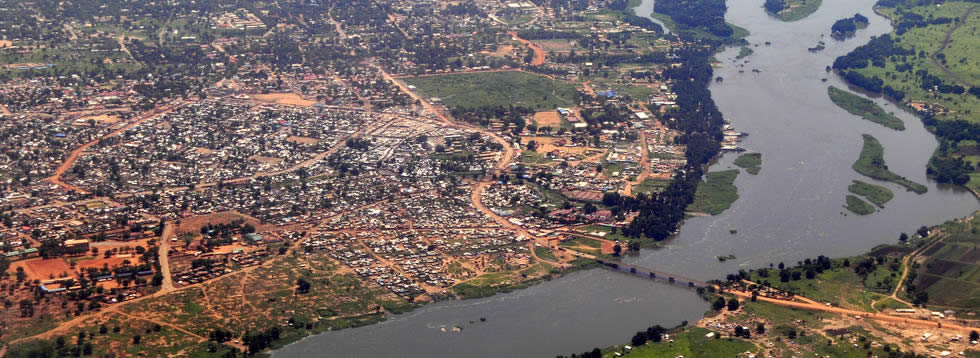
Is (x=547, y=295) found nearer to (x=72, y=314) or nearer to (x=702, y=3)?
(x=72, y=314)

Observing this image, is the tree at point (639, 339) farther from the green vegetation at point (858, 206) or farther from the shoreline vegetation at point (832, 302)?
the green vegetation at point (858, 206)

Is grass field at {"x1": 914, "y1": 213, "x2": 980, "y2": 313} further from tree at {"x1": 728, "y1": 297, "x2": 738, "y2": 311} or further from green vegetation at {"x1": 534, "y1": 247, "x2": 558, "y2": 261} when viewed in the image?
green vegetation at {"x1": 534, "y1": 247, "x2": 558, "y2": 261}

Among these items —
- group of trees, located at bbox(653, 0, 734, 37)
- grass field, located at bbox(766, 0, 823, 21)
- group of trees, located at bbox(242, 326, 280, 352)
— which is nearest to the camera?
group of trees, located at bbox(242, 326, 280, 352)

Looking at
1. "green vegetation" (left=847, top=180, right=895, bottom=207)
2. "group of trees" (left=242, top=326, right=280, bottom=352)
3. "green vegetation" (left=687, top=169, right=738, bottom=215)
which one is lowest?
"group of trees" (left=242, top=326, right=280, bottom=352)

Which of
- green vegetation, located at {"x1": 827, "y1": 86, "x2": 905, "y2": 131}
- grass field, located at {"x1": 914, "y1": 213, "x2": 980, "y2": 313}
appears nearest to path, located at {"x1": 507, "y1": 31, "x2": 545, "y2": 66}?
green vegetation, located at {"x1": 827, "y1": 86, "x2": 905, "y2": 131}

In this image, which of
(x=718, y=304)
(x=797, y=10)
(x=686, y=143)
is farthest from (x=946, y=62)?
(x=718, y=304)
